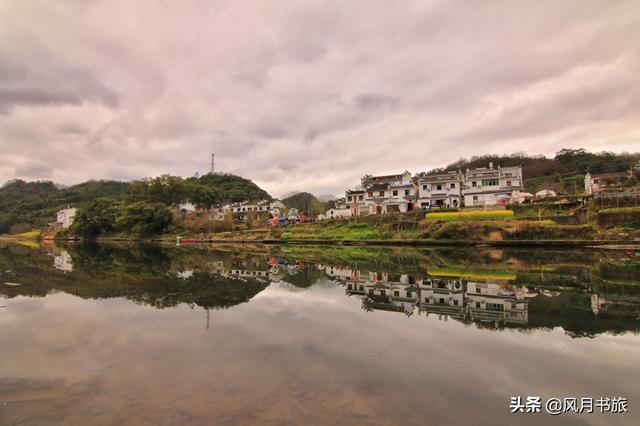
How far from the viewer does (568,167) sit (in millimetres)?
83875

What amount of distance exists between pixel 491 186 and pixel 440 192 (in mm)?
7051

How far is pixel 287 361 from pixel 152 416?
8.56 feet

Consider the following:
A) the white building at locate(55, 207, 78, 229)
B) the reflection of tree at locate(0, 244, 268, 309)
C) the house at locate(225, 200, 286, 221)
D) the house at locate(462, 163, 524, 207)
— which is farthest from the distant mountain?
the reflection of tree at locate(0, 244, 268, 309)

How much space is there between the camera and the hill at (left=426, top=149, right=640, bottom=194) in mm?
68394

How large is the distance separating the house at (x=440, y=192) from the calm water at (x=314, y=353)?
121 ft

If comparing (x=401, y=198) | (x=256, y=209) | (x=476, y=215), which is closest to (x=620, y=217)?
(x=476, y=215)

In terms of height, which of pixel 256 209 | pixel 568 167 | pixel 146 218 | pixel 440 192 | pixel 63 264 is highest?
pixel 568 167

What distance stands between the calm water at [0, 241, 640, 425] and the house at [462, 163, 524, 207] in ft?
116

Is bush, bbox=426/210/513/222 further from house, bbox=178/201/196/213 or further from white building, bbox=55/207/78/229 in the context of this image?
white building, bbox=55/207/78/229

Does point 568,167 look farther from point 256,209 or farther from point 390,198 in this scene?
point 256,209

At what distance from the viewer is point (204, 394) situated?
5.32m

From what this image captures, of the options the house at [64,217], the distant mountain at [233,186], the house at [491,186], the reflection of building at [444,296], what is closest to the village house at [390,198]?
the house at [491,186]

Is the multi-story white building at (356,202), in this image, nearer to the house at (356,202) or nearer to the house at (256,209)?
the house at (356,202)

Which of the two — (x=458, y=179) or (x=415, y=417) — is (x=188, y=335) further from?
(x=458, y=179)
